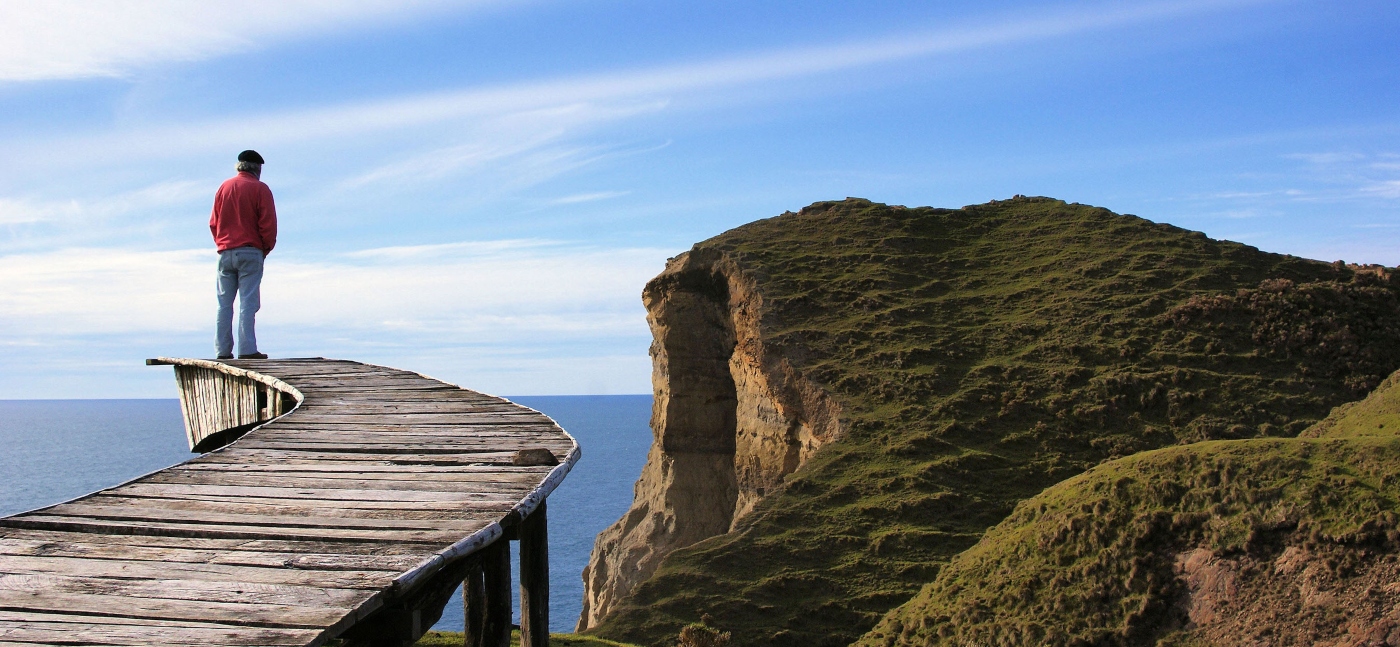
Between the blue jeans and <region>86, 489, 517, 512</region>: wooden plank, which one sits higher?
the blue jeans

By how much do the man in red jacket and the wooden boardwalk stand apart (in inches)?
181

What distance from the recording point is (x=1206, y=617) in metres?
10.4

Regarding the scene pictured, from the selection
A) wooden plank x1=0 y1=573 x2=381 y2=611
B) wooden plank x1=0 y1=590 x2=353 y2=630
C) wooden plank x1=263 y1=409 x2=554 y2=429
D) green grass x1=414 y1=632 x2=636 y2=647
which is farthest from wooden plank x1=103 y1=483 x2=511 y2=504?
green grass x1=414 y1=632 x2=636 y2=647

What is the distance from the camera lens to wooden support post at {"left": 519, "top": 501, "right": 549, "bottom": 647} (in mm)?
7156

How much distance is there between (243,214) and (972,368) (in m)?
12.7

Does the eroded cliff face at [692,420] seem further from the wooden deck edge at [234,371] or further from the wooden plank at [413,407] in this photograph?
the wooden plank at [413,407]

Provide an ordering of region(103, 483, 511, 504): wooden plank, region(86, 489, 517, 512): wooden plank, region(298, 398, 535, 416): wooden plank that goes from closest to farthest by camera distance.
→ region(86, 489, 517, 512): wooden plank, region(103, 483, 511, 504): wooden plank, region(298, 398, 535, 416): wooden plank

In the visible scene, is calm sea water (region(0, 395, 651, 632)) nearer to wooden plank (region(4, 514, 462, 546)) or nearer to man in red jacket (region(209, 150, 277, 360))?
man in red jacket (region(209, 150, 277, 360))

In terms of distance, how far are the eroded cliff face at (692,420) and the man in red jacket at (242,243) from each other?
36.4 feet

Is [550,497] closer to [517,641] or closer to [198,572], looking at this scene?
[517,641]

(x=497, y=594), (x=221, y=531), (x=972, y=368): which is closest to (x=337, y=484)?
(x=221, y=531)

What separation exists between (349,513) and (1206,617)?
28.7 feet

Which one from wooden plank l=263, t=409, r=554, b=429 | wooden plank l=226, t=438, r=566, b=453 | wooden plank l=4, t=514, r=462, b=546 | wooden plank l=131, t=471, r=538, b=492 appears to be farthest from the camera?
wooden plank l=263, t=409, r=554, b=429

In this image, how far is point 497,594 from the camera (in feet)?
20.9
